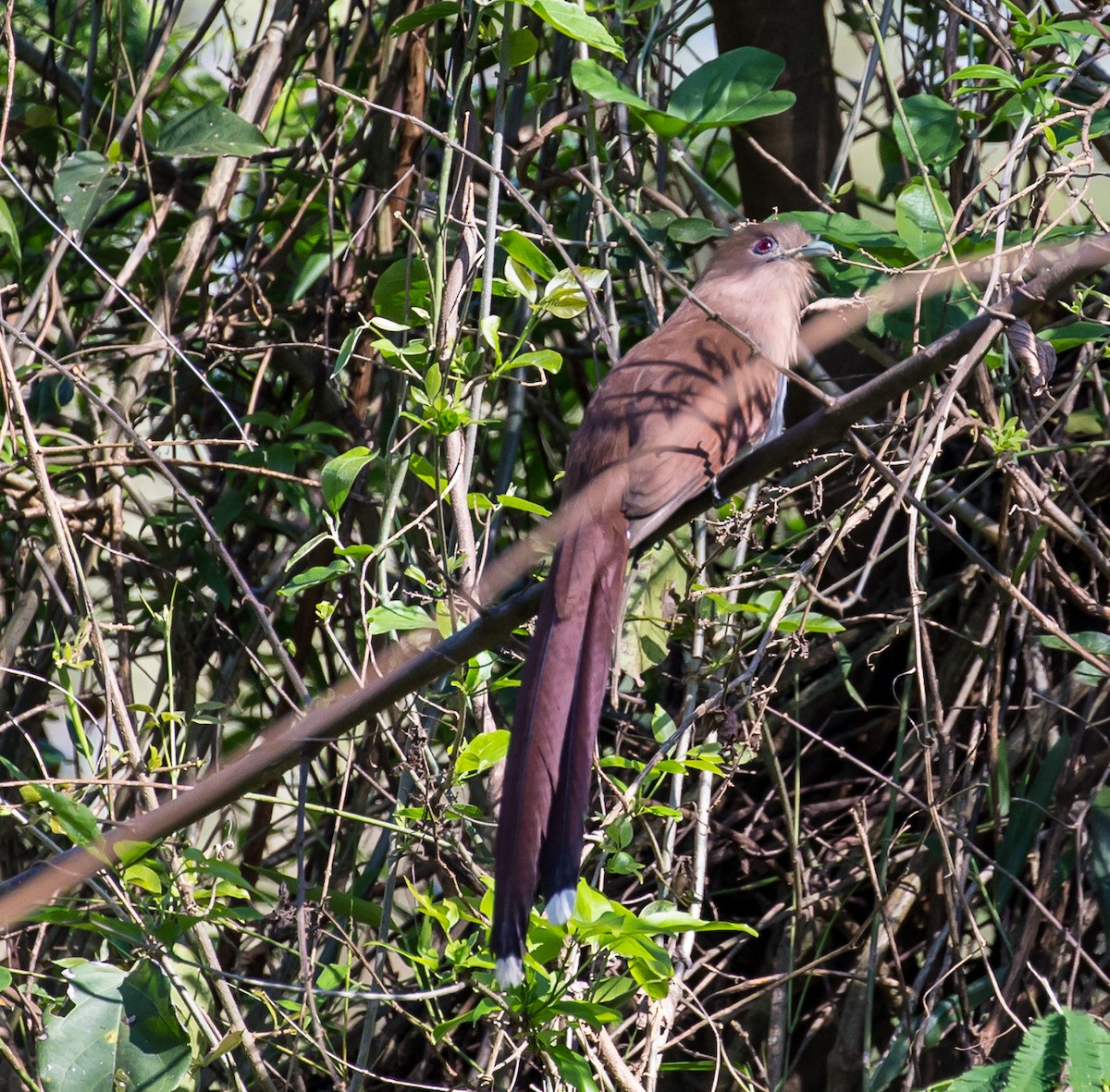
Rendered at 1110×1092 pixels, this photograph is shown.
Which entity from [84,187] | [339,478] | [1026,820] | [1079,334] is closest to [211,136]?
[84,187]

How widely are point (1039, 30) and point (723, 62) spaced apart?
65 centimetres

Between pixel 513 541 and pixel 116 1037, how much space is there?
1.55 m

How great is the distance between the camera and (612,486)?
257 centimetres

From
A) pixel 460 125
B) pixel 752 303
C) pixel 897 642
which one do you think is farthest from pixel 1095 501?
pixel 460 125

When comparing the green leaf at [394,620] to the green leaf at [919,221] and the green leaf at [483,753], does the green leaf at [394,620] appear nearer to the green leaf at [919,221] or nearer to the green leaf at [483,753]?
the green leaf at [483,753]

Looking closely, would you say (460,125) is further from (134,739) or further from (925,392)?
(134,739)

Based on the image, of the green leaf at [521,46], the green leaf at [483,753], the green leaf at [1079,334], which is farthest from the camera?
the green leaf at [521,46]

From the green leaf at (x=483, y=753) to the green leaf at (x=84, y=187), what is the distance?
155 centimetres

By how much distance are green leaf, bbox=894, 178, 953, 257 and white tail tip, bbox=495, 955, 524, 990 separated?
1429 millimetres

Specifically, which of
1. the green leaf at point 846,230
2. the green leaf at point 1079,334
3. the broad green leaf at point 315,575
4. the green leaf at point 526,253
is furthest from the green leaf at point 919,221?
the broad green leaf at point 315,575

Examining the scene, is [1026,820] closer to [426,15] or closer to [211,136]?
[426,15]

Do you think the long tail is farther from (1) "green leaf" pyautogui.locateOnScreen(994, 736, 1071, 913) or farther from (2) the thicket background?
(1) "green leaf" pyautogui.locateOnScreen(994, 736, 1071, 913)

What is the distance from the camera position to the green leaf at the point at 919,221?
2.42m

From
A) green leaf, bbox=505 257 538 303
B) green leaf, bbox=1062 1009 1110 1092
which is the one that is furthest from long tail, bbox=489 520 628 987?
green leaf, bbox=1062 1009 1110 1092
